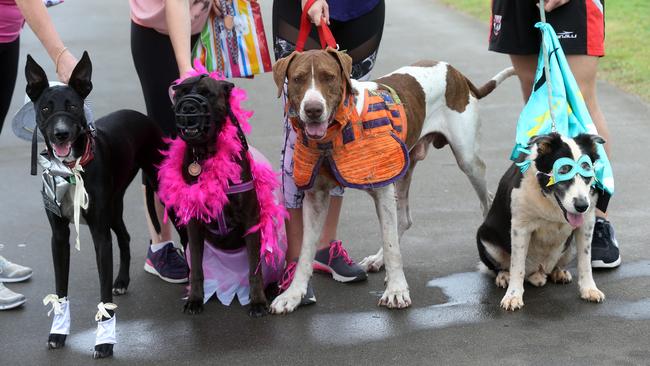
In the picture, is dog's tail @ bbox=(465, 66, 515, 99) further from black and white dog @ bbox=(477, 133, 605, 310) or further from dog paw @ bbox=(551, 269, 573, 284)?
dog paw @ bbox=(551, 269, 573, 284)

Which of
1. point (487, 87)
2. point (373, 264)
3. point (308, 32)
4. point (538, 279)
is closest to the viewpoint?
point (308, 32)

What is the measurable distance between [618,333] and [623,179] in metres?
2.74

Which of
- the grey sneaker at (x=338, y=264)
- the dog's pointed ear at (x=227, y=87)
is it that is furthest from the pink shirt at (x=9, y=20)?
the grey sneaker at (x=338, y=264)

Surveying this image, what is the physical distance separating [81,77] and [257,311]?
5.08 feet

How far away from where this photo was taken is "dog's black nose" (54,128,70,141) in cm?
414

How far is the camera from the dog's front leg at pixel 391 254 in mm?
4934

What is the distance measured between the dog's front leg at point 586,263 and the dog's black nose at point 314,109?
1.56 metres

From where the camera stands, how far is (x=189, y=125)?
4.47m

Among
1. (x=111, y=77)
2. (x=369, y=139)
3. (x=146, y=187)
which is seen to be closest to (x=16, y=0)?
(x=146, y=187)

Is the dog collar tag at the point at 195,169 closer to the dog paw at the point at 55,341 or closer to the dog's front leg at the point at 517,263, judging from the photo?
the dog paw at the point at 55,341

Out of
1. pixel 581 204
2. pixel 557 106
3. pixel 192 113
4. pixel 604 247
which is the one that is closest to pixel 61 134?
pixel 192 113

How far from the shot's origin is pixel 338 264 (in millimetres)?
5410

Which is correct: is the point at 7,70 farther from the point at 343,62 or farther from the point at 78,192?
the point at 343,62

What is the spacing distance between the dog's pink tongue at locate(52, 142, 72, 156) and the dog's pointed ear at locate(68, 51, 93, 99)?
Answer: 0.27 m
